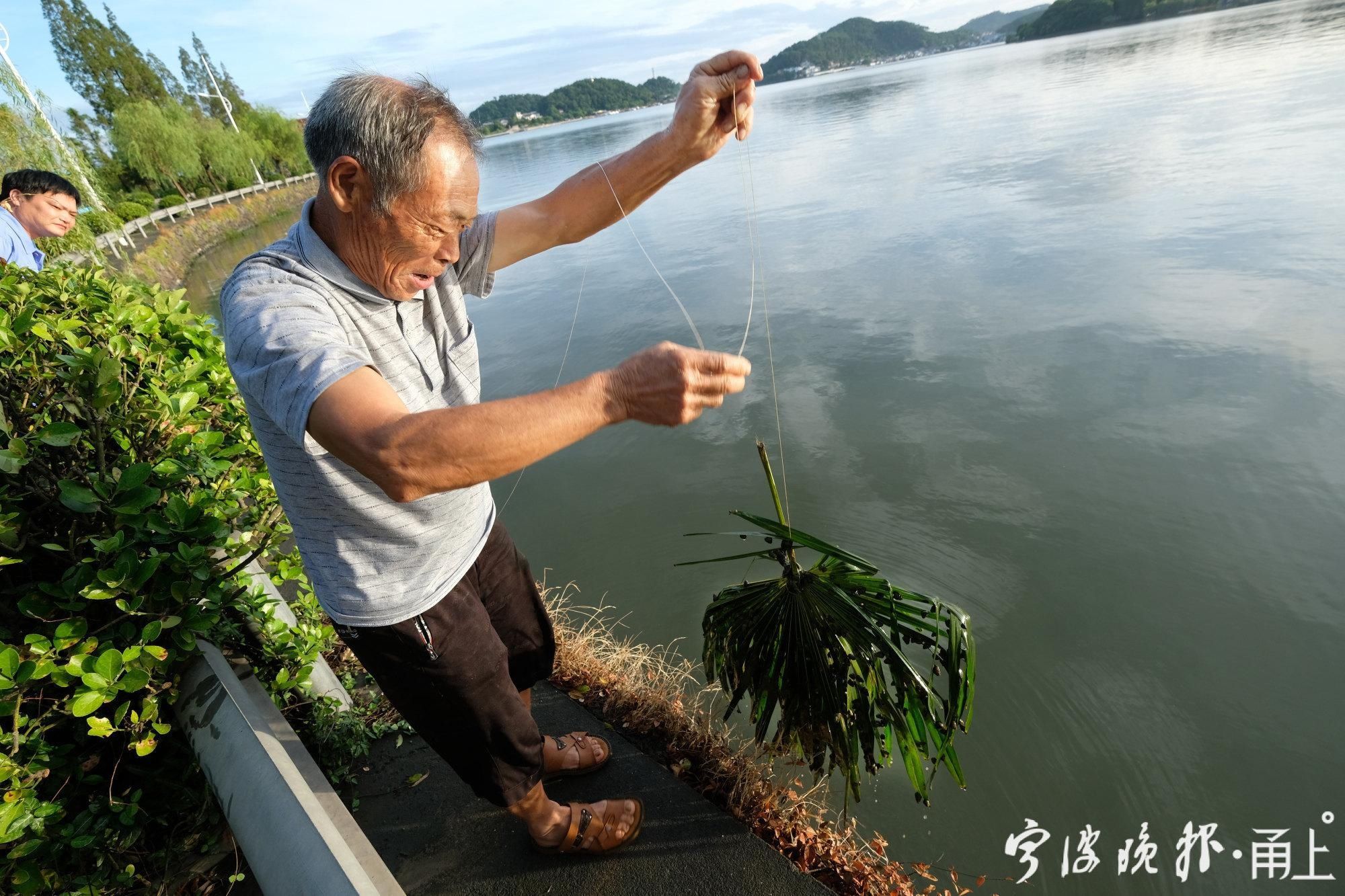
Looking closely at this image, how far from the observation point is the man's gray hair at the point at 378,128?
1.34m

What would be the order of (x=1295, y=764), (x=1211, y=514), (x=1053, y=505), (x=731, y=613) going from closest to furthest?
(x=731, y=613)
(x=1295, y=764)
(x=1211, y=514)
(x=1053, y=505)

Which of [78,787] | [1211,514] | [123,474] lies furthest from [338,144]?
[1211,514]

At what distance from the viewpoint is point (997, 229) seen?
9.93 meters

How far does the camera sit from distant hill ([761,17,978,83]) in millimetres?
95750

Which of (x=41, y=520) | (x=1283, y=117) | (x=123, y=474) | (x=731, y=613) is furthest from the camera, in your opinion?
(x=1283, y=117)

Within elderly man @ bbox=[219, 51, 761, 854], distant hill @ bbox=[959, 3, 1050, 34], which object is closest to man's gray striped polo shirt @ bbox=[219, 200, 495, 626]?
elderly man @ bbox=[219, 51, 761, 854]

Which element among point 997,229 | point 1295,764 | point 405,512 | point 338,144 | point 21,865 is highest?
point 338,144

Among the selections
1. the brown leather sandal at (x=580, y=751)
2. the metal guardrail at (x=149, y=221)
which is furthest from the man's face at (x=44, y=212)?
the brown leather sandal at (x=580, y=751)

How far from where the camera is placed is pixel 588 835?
7.34ft

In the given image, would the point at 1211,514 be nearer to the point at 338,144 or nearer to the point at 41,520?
the point at 338,144

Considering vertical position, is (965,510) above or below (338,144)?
below

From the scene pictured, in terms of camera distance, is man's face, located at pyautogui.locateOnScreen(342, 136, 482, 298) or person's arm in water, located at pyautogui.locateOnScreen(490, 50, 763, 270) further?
person's arm in water, located at pyautogui.locateOnScreen(490, 50, 763, 270)

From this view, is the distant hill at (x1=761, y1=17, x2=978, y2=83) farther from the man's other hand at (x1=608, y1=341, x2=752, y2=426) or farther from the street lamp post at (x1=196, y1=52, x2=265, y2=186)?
the man's other hand at (x1=608, y1=341, x2=752, y2=426)

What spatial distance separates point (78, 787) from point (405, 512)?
4.18 feet
